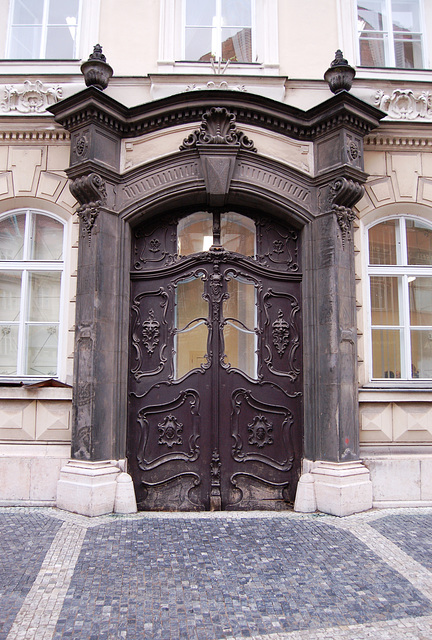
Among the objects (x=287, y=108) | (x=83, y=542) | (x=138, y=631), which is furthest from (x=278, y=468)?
(x=287, y=108)

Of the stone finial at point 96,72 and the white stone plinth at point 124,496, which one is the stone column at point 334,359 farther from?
the stone finial at point 96,72

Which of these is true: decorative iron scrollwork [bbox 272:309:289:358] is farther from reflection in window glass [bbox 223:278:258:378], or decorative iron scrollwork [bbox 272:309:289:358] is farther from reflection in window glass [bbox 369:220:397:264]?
reflection in window glass [bbox 369:220:397:264]

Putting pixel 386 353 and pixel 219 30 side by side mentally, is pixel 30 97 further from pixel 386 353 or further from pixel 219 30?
pixel 386 353

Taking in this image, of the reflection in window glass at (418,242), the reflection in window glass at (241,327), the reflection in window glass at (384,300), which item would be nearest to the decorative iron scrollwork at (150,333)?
the reflection in window glass at (241,327)

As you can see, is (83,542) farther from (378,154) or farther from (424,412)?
(378,154)

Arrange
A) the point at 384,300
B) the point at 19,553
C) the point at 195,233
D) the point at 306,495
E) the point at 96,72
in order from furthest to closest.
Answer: the point at 384,300
the point at 195,233
the point at 96,72
the point at 306,495
the point at 19,553

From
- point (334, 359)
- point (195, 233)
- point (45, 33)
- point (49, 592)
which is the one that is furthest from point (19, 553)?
point (45, 33)

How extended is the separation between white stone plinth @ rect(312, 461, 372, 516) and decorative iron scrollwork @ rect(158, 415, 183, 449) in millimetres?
1565

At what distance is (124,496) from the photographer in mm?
5266

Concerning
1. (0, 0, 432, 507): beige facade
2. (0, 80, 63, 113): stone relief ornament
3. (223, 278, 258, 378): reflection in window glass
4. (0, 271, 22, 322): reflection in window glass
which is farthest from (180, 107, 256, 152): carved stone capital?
(0, 271, 22, 322): reflection in window glass

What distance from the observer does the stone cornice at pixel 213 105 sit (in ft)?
18.5

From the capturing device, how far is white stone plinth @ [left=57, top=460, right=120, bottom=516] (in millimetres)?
5098

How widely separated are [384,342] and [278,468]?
207 centimetres

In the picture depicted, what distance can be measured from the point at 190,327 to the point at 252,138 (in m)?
2.37
